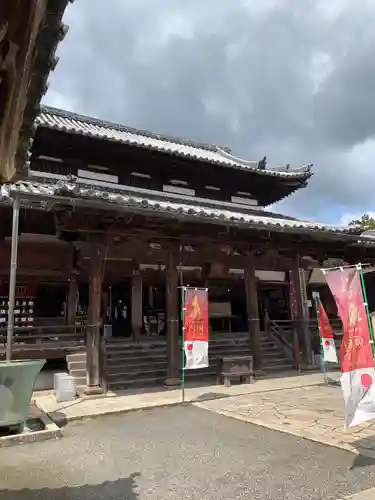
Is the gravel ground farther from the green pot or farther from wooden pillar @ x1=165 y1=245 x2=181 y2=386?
wooden pillar @ x1=165 y1=245 x2=181 y2=386

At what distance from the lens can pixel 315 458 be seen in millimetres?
4977

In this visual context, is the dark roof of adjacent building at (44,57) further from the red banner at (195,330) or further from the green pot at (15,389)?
the red banner at (195,330)

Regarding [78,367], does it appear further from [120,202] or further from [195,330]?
[120,202]

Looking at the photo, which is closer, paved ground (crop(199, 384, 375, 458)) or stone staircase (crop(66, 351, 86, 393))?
paved ground (crop(199, 384, 375, 458))

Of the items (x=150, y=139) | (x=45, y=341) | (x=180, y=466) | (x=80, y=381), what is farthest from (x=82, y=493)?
(x=150, y=139)

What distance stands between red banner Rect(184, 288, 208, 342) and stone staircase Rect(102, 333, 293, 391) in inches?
85.9

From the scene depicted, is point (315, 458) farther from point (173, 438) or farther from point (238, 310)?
point (238, 310)

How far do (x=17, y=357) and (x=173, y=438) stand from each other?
566cm

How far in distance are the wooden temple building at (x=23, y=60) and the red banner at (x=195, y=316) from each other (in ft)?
20.6

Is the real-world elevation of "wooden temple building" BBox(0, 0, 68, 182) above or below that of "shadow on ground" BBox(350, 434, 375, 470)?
above

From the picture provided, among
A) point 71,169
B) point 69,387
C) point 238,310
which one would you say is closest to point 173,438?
point 69,387

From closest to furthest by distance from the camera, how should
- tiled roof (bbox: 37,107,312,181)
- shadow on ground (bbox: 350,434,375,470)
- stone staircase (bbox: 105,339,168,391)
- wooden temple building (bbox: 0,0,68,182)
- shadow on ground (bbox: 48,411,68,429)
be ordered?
wooden temple building (bbox: 0,0,68,182), shadow on ground (bbox: 350,434,375,470), shadow on ground (bbox: 48,411,68,429), stone staircase (bbox: 105,339,168,391), tiled roof (bbox: 37,107,312,181)

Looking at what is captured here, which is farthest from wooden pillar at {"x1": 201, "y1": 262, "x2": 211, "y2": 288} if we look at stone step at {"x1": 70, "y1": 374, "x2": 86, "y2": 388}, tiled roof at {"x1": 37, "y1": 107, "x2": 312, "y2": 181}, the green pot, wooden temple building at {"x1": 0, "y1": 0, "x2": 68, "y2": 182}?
wooden temple building at {"x1": 0, "y1": 0, "x2": 68, "y2": 182}

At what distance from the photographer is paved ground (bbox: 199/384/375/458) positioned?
5.75m
